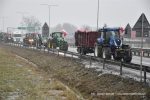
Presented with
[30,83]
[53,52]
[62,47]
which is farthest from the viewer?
[62,47]

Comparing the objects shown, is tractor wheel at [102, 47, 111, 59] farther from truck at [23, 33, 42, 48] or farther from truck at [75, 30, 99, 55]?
truck at [23, 33, 42, 48]

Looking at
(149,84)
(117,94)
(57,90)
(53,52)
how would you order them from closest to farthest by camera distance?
(117,94) → (149,84) → (57,90) → (53,52)

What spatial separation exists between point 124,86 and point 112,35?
13.6m

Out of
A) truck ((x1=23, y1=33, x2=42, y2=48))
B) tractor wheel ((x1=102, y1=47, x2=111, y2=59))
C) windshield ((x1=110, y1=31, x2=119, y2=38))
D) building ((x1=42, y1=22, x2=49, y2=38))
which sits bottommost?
tractor wheel ((x1=102, y1=47, x2=111, y2=59))

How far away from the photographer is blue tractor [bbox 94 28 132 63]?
1211 inches

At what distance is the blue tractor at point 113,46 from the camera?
30750 millimetres

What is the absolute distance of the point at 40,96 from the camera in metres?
17.0

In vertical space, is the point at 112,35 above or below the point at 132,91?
above

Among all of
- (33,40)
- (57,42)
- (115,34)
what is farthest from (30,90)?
(33,40)

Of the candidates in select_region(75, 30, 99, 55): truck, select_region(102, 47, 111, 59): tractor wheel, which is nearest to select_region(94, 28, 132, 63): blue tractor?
select_region(102, 47, 111, 59): tractor wheel

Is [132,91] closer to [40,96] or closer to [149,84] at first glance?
[149,84]

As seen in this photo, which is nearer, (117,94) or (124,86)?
(117,94)

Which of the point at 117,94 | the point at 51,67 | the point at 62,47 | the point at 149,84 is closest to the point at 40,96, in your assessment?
the point at 117,94

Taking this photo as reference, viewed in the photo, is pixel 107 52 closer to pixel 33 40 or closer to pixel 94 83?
pixel 94 83
